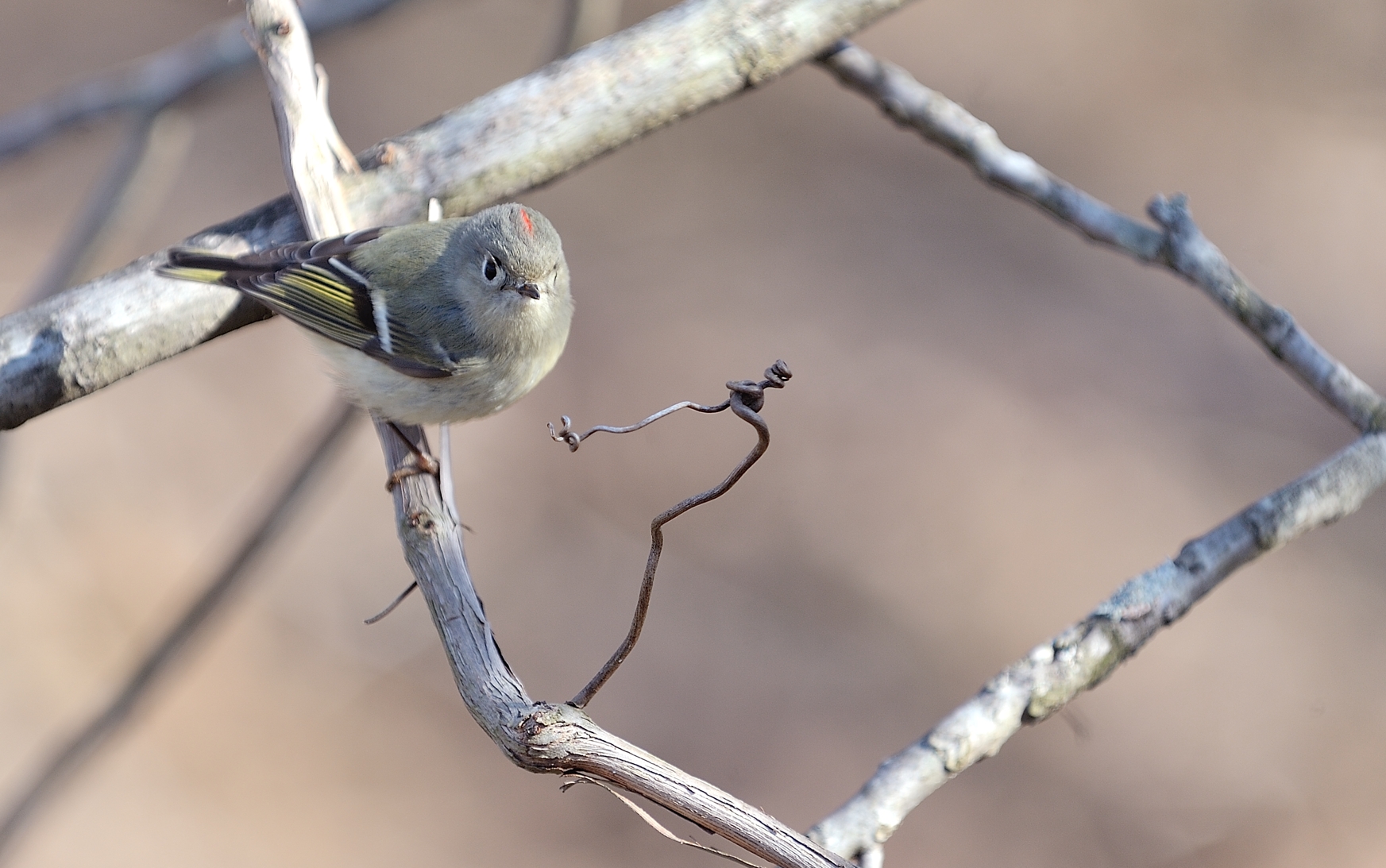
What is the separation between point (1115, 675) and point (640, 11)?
415 centimetres

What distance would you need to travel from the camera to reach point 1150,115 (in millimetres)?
5730

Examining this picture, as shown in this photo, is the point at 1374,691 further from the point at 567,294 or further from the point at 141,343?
the point at 141,343

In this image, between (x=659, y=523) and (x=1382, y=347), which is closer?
(x=659, y=523)

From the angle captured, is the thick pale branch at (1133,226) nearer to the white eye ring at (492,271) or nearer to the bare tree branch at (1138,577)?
the bare tree branch at (1138,577)

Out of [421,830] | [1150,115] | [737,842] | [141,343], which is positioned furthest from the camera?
[1150,115]

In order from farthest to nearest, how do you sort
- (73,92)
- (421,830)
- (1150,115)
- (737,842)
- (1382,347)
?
(1150,115), (1382,347), (421,830), (73,92), (737,842)

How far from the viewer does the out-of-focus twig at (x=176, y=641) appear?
95.4 inches

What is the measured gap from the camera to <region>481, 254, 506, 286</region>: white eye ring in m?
2.38

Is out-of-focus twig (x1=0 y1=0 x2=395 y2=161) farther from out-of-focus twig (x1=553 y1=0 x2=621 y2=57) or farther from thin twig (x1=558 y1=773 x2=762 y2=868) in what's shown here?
thin twig (x1=558 y1=773 x2=762 y2=868)

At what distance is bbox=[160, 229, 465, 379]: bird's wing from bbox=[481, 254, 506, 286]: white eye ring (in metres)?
0.20

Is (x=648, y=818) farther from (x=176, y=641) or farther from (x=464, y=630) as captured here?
(x=176, y=641)

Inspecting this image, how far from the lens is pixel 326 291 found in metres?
2.29

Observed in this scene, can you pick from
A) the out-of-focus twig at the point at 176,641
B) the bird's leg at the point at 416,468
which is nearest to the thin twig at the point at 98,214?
the out-of-focus twig at the point at 176,641

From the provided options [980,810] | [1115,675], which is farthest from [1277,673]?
[980,810]
